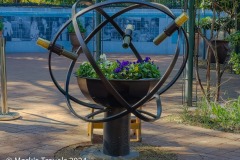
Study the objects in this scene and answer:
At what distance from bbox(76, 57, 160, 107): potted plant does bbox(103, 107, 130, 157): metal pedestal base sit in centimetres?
27

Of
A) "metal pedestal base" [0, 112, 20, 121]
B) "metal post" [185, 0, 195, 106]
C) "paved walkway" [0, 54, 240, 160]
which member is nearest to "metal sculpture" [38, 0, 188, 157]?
"paved walkway" [0, 54, 240, 160]

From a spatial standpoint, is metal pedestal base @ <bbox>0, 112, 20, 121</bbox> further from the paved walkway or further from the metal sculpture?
the metal sculpture

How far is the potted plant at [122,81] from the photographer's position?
5.11m

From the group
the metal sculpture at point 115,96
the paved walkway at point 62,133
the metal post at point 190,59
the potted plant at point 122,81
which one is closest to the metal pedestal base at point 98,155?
the metal sculpture at point 115,96

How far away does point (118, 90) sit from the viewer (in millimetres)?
5125

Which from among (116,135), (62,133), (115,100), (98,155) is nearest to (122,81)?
(115,100)

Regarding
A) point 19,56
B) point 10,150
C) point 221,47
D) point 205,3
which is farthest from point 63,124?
point 19,56

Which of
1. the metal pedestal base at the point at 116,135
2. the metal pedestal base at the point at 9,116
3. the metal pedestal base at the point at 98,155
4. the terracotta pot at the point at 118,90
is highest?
the terracotta pot at the point at 118,90

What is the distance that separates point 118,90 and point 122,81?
0.10 meters

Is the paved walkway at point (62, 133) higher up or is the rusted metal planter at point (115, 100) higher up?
the rusted metal planter at point (115, 100)

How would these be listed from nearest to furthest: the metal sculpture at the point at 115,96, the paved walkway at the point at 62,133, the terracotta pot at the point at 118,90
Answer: the metal sculpture at the point at 115,96, the terracotta pot at the point at 118,90, the paved walkway at the point at 62,133

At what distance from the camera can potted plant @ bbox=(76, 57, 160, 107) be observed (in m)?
5.11

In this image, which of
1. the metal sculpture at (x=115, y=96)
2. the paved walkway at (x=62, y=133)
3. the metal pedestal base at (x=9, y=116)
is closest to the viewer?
the metal sculpture at (x=115, y=96)

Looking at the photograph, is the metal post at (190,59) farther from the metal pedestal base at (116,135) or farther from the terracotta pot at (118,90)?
the terracotta pot at (118,90)
